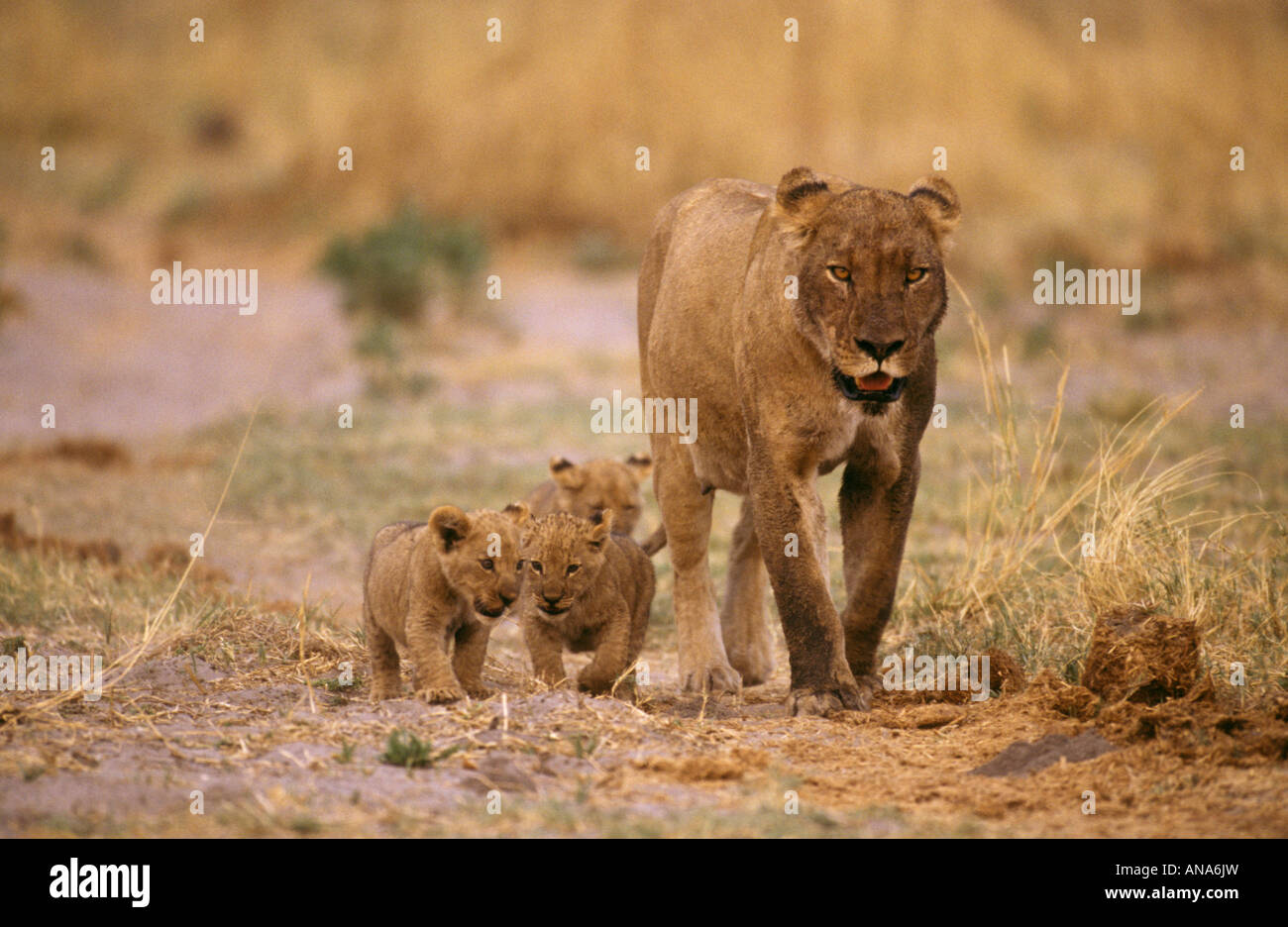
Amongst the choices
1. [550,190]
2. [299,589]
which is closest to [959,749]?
Result: [299,589]

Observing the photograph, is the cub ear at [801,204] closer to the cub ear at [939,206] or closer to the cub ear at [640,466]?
the cub ear at [939,206]

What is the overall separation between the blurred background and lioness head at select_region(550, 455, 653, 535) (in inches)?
26.5

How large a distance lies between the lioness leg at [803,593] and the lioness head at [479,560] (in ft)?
3.21

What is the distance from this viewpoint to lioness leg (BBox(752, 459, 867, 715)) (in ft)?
19.0

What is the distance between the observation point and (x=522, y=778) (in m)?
4.68

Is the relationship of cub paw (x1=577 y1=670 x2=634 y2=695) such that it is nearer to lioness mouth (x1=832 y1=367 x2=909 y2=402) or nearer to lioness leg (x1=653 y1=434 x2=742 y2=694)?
lioness leg (x1=653 y1=434 x2=742 y2=694)

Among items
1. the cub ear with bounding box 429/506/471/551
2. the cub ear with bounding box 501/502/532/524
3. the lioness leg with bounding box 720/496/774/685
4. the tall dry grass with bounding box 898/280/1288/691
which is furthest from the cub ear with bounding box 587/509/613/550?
the tall dry grass with bounding box 898/280/1288/691

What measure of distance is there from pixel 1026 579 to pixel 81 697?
14.0ft

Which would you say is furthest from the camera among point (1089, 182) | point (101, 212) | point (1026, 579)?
point (101, 212)

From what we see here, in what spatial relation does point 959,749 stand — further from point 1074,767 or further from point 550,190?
point 550,190

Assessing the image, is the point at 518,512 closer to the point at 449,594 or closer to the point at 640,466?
the point at 449,594

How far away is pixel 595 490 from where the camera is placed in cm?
842
